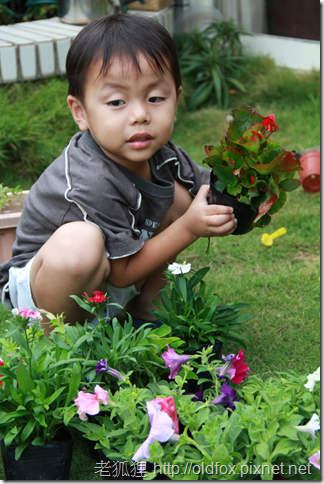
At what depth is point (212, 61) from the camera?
15.9 ft

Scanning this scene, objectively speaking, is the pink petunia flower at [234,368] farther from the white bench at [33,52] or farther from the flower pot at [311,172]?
the white bench at [33,52]

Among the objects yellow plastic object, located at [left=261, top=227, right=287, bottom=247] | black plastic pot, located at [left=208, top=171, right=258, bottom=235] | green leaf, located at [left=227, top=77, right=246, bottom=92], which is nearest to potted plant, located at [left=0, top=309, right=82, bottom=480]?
black plastic pot, located at [left=208, top=171, right=258, bottom=235]

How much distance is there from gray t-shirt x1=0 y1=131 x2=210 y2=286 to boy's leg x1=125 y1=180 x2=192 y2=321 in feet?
0.38

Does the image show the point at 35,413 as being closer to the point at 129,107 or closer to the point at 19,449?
the point at 19,449

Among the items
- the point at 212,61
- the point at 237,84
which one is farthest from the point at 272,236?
the point at 212,61

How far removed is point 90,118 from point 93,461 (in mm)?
1081

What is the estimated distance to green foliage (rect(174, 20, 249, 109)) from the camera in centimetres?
478

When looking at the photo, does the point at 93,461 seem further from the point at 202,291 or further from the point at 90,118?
the point at 90,118

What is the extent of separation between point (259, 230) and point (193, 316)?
1348mm

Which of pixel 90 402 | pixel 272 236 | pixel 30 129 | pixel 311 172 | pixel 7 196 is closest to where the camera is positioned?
pixel 90 402

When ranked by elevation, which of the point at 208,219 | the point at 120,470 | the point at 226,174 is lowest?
the point at 120,470

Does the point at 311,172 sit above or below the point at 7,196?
below

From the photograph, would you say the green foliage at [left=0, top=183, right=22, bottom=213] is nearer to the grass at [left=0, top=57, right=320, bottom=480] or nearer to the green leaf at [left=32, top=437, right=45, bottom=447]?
the grass at [left=0, top=57, right=320, bottom=480]

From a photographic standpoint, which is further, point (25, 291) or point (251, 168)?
point (25, 291)
